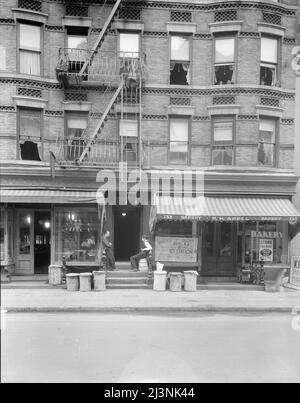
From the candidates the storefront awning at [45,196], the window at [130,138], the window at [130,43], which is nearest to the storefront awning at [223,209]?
the window at [130,138]

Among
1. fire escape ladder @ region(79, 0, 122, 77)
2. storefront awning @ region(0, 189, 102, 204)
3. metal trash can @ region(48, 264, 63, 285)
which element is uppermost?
fire escape ladder @ region(79, 0, 122, 77)

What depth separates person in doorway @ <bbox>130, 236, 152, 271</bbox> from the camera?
1371 cm

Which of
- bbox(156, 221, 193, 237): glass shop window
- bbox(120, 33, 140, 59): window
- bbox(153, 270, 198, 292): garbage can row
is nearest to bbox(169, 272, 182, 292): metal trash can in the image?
bbox(153, 270, 198, 292): garbage can row

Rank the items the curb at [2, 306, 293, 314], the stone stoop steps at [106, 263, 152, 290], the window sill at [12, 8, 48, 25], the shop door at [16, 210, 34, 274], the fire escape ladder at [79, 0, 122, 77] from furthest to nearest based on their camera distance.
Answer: the shop door at [16, 210, 34, 274]
the window sill at [12, 8, 48, 25]
the fire escape ladder at [79, 0, 122, 77]
the stone stoop steps at [106, 263, 152, 290]
the curb at [2, 306, 293, 314]

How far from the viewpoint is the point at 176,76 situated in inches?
583

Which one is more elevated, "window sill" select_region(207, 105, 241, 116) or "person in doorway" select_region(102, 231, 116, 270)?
"window sill" select_region(207, 105, 241, 116)

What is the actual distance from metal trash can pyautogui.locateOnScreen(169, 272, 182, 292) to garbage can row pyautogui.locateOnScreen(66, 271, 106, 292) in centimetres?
228

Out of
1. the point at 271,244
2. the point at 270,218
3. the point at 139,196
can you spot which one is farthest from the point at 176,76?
the point at 271,244

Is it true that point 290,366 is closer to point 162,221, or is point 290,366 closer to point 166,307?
point 166,307

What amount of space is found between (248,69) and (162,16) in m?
3.83

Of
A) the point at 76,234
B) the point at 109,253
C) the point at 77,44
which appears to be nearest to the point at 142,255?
the point at 109,253

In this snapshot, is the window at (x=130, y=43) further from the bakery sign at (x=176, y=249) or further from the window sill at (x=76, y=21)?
the bakery sign at (x=176, y=249)

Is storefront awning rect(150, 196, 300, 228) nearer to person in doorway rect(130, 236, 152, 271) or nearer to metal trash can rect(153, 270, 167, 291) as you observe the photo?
person in doorway rect(130, 236, 152, 271)

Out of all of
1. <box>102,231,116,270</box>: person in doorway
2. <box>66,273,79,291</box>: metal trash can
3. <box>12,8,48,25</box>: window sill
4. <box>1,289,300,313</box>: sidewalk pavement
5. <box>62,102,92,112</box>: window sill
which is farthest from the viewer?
<box>62,102,92,112</box>: window sill
